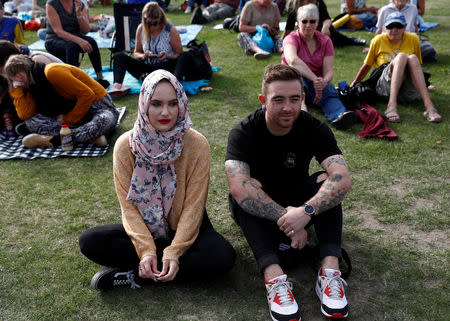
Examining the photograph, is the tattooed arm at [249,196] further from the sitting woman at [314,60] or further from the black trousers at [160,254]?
the sitting woman at [314,60]

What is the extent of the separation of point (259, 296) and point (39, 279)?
1559mm

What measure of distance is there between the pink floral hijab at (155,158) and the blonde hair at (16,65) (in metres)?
2.51

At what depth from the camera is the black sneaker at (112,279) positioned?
2.88m

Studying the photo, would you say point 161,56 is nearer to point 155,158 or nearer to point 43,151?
point 43,151

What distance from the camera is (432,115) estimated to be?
18.0 feet

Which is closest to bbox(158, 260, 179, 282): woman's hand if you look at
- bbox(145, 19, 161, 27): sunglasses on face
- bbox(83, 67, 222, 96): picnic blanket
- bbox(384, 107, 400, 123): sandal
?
bbox(384, 107, 400, 123): sandal

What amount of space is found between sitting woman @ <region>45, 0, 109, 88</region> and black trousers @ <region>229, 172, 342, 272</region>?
4947mm

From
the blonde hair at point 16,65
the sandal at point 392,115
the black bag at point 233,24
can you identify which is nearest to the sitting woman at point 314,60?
the sandal at point 392,115

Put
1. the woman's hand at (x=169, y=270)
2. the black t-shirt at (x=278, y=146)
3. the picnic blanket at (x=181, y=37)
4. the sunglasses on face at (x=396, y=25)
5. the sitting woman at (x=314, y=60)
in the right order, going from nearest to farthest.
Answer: the woman's hand at (x=169, y=270), the black t-shirt at (x=278, y=146), the sitting woman at (x=314, y=60), the sunglasses on face at (x=396, y=25), the picnic blanket at (x=181, y=37)

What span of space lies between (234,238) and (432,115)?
3449 mm

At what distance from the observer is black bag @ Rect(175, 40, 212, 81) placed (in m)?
7.17

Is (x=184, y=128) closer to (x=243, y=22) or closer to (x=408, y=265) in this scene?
(x=408, y=265)

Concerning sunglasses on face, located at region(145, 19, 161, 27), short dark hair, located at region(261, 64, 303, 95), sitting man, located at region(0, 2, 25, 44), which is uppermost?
short dark hair, located at region(261, 64, 303, 95)

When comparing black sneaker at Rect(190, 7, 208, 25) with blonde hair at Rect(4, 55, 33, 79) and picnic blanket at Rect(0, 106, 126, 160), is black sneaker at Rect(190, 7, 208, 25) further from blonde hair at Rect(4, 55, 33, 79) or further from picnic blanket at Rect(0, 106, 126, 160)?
blonde hair at Rect(4, 55, 33, 79)
